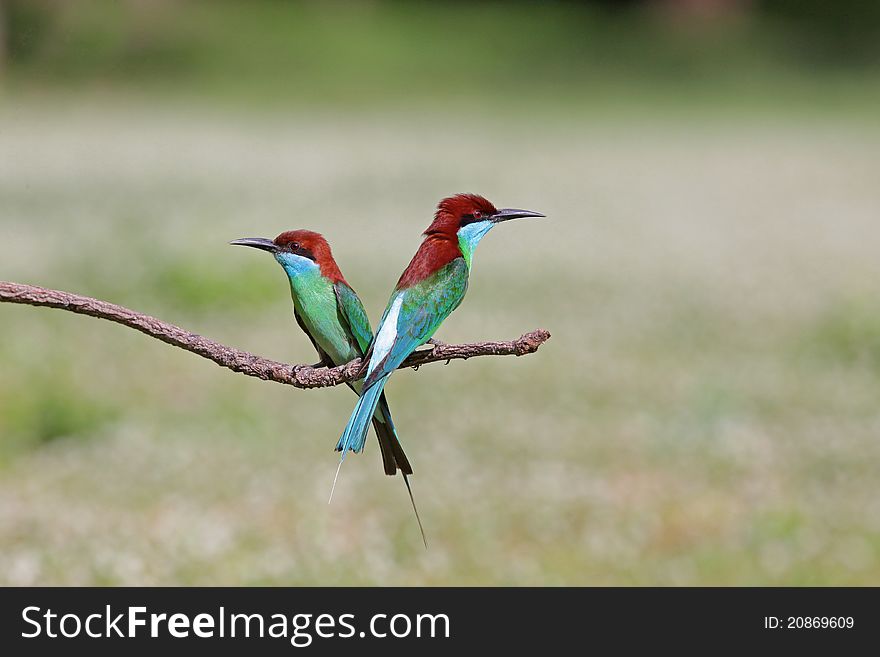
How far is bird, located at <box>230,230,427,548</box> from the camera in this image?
1.12 metres

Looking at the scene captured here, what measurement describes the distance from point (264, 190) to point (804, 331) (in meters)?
8.57

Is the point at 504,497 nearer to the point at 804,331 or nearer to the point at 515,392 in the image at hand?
the point at 515,392

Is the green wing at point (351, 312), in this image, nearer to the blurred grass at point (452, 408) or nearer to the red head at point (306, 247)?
the red head at point (306, 247)

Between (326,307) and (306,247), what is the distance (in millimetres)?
67

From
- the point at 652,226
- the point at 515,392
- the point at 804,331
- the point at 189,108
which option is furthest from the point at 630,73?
the point at 515,392

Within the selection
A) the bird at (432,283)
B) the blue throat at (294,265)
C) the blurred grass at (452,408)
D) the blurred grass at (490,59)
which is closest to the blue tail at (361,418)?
the bird at (432,283)

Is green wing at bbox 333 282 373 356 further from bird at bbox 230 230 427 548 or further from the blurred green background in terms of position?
the blurred green background

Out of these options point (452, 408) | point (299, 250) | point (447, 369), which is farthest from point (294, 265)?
point (447, 369)

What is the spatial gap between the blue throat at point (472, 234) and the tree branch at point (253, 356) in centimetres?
9

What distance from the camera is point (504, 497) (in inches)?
312

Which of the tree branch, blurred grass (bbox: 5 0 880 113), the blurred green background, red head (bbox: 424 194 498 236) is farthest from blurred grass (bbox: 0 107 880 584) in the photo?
blurred grass (bbox: 5 0 880 113)

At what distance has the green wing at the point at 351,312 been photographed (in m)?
1.17

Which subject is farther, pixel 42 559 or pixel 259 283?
pixel 259 283

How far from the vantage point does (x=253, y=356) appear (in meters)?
1.06
